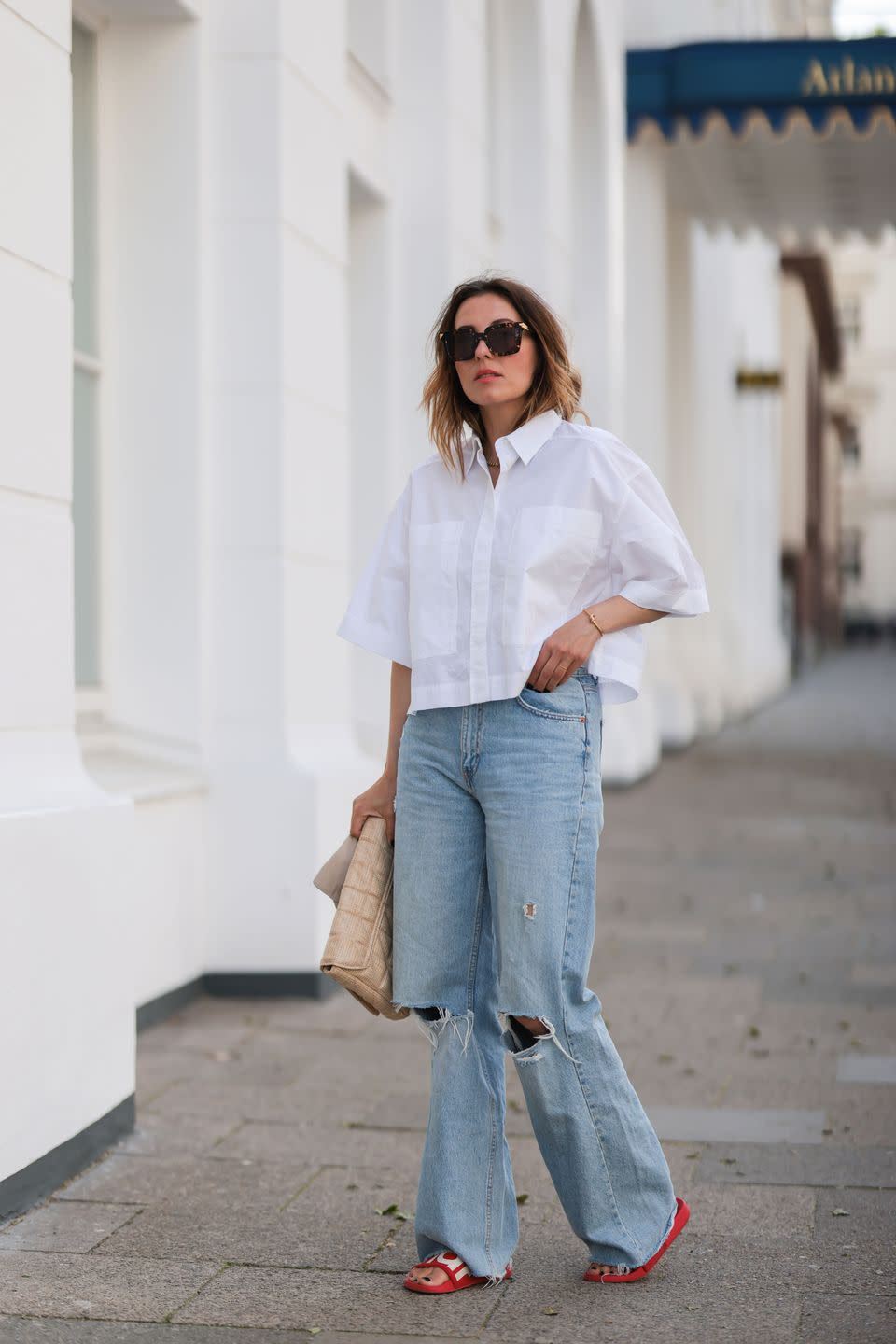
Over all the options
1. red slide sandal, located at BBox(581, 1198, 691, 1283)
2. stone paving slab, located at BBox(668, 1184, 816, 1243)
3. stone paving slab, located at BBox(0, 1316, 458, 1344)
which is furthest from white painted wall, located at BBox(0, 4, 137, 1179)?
stone paving slab, located at BBox(668, 1184, 816, 1243)

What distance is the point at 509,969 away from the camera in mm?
3338

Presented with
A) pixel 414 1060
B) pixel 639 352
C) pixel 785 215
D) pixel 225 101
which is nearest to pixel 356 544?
pixel 225 101

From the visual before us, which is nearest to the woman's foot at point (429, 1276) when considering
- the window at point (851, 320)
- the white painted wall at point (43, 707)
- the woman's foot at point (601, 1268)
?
the woman's foot at point (601, 1268)

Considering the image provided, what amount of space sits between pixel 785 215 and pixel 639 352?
128 inches

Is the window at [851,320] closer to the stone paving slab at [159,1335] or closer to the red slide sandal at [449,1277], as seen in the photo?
the red slide sandal at [449,1277]

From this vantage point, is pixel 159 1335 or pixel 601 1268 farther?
pixel 601 1268

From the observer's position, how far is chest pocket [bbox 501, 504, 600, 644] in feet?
11.0

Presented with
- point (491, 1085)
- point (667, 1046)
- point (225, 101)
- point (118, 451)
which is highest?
point (225, 101)

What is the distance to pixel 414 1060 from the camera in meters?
5.65

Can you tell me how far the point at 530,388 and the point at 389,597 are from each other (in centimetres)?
50

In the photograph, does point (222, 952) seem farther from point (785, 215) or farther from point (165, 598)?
point (785, 215)

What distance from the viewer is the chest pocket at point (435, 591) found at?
342cm

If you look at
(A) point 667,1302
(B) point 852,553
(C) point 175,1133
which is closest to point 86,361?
(C) point 175,1133

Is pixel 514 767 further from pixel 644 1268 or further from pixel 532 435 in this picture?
pixel 644 1268
